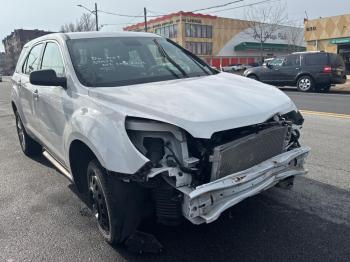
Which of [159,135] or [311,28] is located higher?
[311,28]

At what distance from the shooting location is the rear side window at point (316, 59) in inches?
678

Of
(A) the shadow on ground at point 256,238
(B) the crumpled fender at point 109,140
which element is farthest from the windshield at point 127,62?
(A) the shadow on ground at point 256,238

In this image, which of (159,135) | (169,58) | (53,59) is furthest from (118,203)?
(53,59)

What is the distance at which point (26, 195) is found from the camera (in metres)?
4.69

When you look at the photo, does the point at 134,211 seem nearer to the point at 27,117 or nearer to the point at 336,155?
the point at 27,117

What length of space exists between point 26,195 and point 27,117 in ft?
4.14

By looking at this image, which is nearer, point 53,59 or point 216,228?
point 216,228

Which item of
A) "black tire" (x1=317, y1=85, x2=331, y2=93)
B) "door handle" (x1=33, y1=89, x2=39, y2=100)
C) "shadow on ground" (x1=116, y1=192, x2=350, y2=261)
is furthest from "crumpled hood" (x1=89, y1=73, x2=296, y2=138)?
"black tire" (x1=317, y1=85, x2=331, y2=93)

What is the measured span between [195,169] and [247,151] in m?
0.50

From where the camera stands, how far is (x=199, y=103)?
9.86 ft

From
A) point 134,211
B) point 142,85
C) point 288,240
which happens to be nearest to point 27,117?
point 142,85

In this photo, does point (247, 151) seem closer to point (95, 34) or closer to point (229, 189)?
point (229, 189)

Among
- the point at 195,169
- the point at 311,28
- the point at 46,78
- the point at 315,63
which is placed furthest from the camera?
the point at 311,28

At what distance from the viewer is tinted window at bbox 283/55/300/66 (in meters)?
Answer: 17.9
